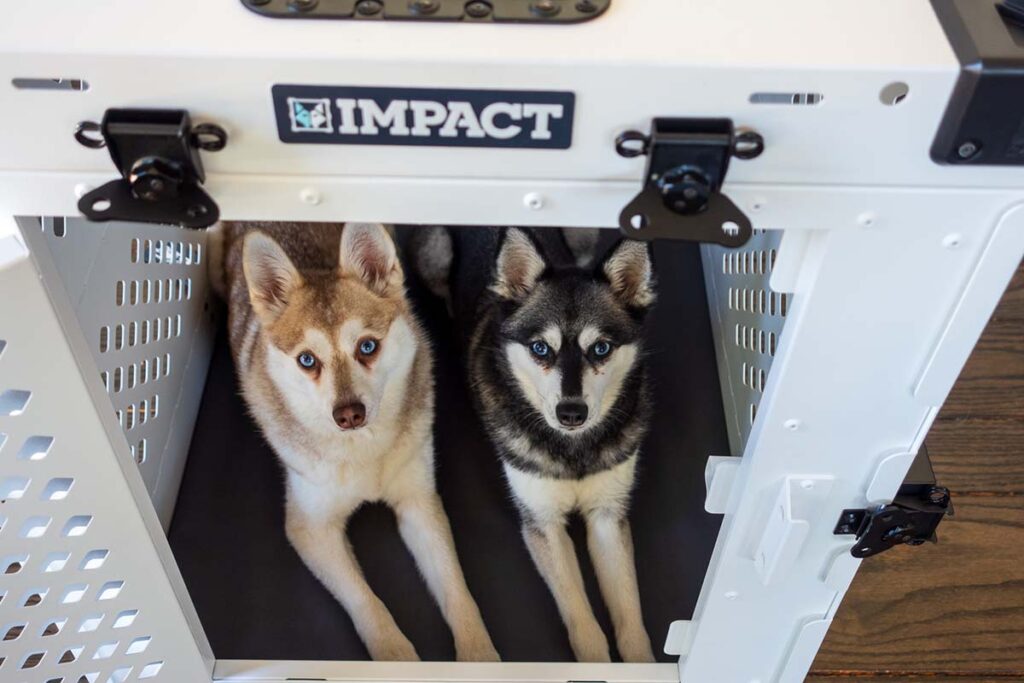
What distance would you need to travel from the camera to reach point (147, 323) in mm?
1128

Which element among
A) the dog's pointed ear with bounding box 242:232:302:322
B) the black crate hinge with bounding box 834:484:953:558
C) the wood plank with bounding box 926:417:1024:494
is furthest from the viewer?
the wood plank with bounding box 926:417:1024:494

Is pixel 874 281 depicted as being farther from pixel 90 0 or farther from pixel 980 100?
pixel 90 0

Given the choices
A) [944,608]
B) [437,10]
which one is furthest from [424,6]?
[944,608]

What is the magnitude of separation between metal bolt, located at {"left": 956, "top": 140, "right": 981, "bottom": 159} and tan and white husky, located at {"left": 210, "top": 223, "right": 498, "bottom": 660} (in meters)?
0.61

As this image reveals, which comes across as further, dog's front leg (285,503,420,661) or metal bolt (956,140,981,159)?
dog's front leg (285,503,420,661)

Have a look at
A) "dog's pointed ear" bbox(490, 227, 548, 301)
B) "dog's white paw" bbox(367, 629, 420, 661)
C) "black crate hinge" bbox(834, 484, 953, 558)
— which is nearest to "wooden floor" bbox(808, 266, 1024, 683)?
"black crate hinge" bbox(834, 484, 953, 558)

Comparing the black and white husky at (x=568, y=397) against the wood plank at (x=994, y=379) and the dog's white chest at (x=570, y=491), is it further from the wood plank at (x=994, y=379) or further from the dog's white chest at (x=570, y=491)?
the wood plank at (x=994, y=379)

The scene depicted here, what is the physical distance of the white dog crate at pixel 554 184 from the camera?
536 mm

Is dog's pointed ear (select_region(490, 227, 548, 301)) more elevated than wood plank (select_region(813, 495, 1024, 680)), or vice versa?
dog's pointed ear (select_region(490, 227, 548, 301))

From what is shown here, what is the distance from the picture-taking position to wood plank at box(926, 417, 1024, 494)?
1.36m

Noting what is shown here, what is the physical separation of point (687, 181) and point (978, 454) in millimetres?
1059

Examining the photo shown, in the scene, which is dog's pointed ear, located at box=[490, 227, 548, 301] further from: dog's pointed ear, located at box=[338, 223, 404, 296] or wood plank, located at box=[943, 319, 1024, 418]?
wood plank, located at box=[943, 319, 1024, 418]

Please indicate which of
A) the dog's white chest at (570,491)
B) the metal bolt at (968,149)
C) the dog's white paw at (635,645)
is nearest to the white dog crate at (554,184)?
the metal bolt at (968,149)

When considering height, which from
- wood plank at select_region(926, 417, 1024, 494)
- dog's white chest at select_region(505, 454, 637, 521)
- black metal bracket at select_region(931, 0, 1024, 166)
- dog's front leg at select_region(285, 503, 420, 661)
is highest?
black metal bracket at select_region(931, 0, 1024, 166)
